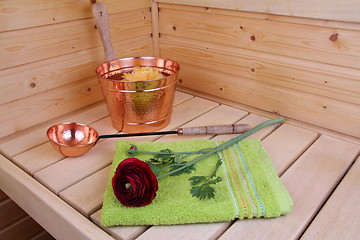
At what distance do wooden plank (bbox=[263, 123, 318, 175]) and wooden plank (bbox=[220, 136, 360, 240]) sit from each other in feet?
0.05

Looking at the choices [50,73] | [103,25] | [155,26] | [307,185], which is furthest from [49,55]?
[307,185]

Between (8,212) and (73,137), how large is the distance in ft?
1.40

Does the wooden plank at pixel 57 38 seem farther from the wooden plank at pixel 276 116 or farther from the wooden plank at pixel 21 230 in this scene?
the wooden plank at pixel 21 230

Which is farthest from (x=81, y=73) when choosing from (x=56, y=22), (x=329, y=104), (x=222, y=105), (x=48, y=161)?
(x=329, y=104)

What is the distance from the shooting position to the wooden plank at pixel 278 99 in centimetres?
88

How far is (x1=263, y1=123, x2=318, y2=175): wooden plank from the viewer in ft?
2.63

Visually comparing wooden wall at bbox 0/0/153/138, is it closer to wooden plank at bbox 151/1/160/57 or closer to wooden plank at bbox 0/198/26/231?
wooden plank at bbox 151/1/160/57

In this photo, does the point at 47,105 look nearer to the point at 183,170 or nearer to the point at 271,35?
the point at 183,170

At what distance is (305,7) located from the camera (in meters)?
0.84

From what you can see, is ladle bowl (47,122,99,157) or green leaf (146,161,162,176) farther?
ladle bowl (47,122,99,157)

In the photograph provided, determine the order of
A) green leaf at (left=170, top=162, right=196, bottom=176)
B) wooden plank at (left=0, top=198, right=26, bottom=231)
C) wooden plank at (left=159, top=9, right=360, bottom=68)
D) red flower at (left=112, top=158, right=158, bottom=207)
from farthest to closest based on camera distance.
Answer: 1. wooden plank at (left=0, top=198, right=26, bottom=231)
2. wooden plank at (left=159, top=9, right=360, bottom=68)
3. green leaf at (left=170, top=162, right=196, bottom=176)
4. red flower at (left=112, top=158, right=158, bottom=207)

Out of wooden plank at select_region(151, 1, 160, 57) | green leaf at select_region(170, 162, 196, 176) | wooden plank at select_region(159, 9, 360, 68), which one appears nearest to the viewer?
green leaf at select_region(170, 162, 196, 176)

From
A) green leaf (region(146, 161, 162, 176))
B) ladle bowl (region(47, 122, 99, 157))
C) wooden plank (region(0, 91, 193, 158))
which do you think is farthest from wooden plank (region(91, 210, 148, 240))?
wooden plank (region(0, 91, 193, 158))

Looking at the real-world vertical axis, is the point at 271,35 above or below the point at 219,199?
above
